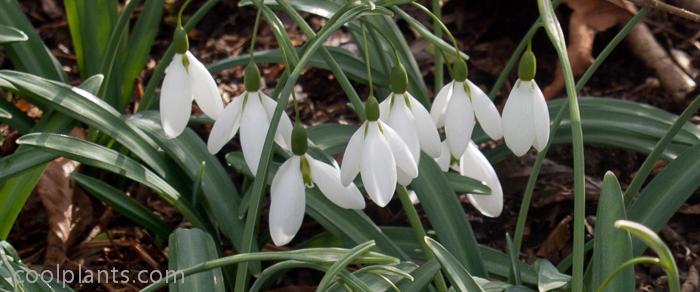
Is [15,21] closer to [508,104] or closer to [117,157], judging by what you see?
[117,157]

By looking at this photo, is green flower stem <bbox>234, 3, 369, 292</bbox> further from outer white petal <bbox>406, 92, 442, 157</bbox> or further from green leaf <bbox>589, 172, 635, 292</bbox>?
green leaf <bbox>589, 172, 635, 292</bbox>

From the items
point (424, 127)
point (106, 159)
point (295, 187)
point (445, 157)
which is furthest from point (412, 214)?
point (106, 159)

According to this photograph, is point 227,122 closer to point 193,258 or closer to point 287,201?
point 287,201

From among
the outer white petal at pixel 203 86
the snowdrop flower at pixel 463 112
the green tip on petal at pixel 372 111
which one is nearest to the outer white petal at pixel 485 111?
the snowdrop flower at pixel 463 112

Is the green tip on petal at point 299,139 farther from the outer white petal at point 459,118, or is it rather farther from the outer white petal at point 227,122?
the outer white petal at point 459,118

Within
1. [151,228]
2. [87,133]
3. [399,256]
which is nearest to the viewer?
[399,256]

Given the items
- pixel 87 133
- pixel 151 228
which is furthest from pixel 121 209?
pixel 87 133
